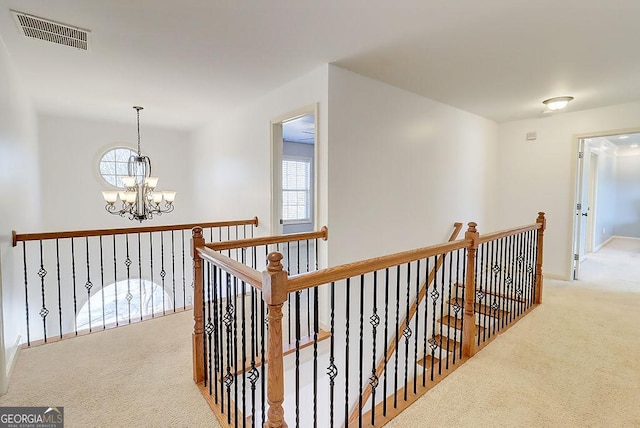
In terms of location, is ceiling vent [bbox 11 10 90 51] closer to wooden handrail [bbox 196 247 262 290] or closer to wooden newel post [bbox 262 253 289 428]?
wooden handrail [bbox 196 247 262 290]

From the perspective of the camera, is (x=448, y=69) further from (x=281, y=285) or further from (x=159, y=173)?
(x=159, y=173)

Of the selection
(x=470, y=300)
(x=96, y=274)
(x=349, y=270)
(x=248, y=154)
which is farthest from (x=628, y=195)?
(x=96, y=274)

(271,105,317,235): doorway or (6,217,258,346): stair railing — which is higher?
(271,105,317,235): doorway

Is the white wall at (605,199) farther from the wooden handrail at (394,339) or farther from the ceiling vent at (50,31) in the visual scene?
the ceiling vent at (50,31)

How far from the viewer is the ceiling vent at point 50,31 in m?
2.11

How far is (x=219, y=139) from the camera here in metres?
5.03

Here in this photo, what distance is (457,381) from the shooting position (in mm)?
2066

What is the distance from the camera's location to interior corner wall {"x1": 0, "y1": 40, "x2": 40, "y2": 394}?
7.44 feet

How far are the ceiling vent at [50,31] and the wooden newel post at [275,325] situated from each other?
2396 mm

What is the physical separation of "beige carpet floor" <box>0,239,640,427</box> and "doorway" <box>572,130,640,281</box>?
107 inches

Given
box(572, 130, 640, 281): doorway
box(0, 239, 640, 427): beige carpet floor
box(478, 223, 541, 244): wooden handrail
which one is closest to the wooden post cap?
box(0, 239, 640, 427): beige carpet floor

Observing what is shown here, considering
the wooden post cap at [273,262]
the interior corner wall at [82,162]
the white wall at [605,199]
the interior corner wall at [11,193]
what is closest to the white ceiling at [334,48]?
the interior corner wall at [11,193]

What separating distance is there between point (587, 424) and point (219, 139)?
16.8 feet

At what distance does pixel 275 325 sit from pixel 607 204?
29.6ft
